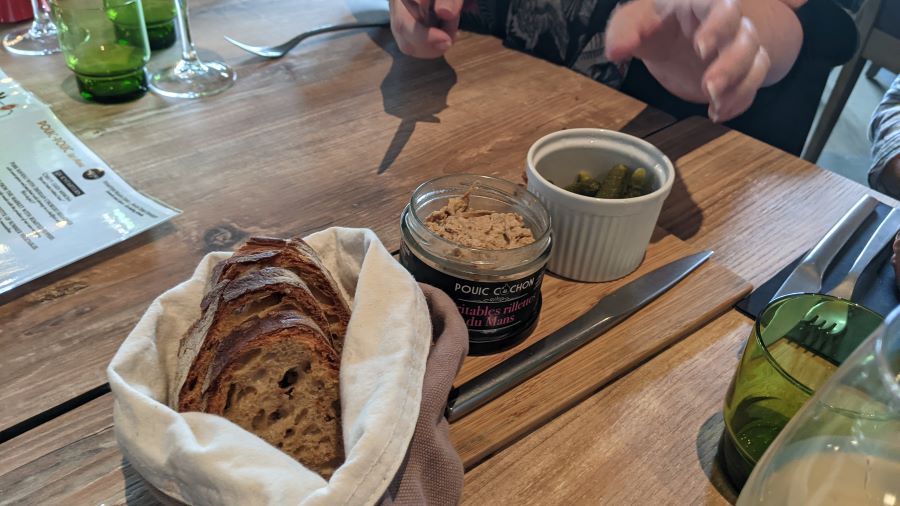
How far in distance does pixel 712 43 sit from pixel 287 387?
56 centimetres

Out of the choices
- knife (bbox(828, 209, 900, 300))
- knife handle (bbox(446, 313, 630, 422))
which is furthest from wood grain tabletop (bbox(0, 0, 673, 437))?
knife (bbox(828, 209, 900, 300))

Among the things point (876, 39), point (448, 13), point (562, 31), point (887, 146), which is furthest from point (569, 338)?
point (876, 39)

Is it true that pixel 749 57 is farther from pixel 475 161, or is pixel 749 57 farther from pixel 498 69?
pixel 498 69

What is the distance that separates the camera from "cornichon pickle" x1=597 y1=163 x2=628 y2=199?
76 cm

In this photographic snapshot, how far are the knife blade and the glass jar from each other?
9.9 inches

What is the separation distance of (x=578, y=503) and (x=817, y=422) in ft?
0.66

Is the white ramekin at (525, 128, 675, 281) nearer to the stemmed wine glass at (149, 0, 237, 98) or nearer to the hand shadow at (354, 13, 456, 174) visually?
the hand shadow at (354, 13, 456, 174)

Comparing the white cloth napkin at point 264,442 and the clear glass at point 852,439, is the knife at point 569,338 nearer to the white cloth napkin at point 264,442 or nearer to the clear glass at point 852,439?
the white cloth napkin at point 264,442

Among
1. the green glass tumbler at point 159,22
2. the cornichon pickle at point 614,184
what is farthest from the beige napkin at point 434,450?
the green glass tumbler at point 159,22

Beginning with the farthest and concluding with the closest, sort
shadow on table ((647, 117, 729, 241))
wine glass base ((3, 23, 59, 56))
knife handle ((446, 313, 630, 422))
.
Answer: wine glass base ((3, 23, 59, 56))
shadow on table ((647, 117, 729, 241))
knife handle ((446, 313, 630, 422))

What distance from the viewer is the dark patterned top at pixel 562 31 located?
3.96 ft

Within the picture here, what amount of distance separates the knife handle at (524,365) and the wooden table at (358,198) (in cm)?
5

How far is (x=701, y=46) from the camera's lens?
0.75m

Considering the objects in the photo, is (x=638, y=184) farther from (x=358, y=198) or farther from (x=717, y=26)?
(x=358, y=198)
